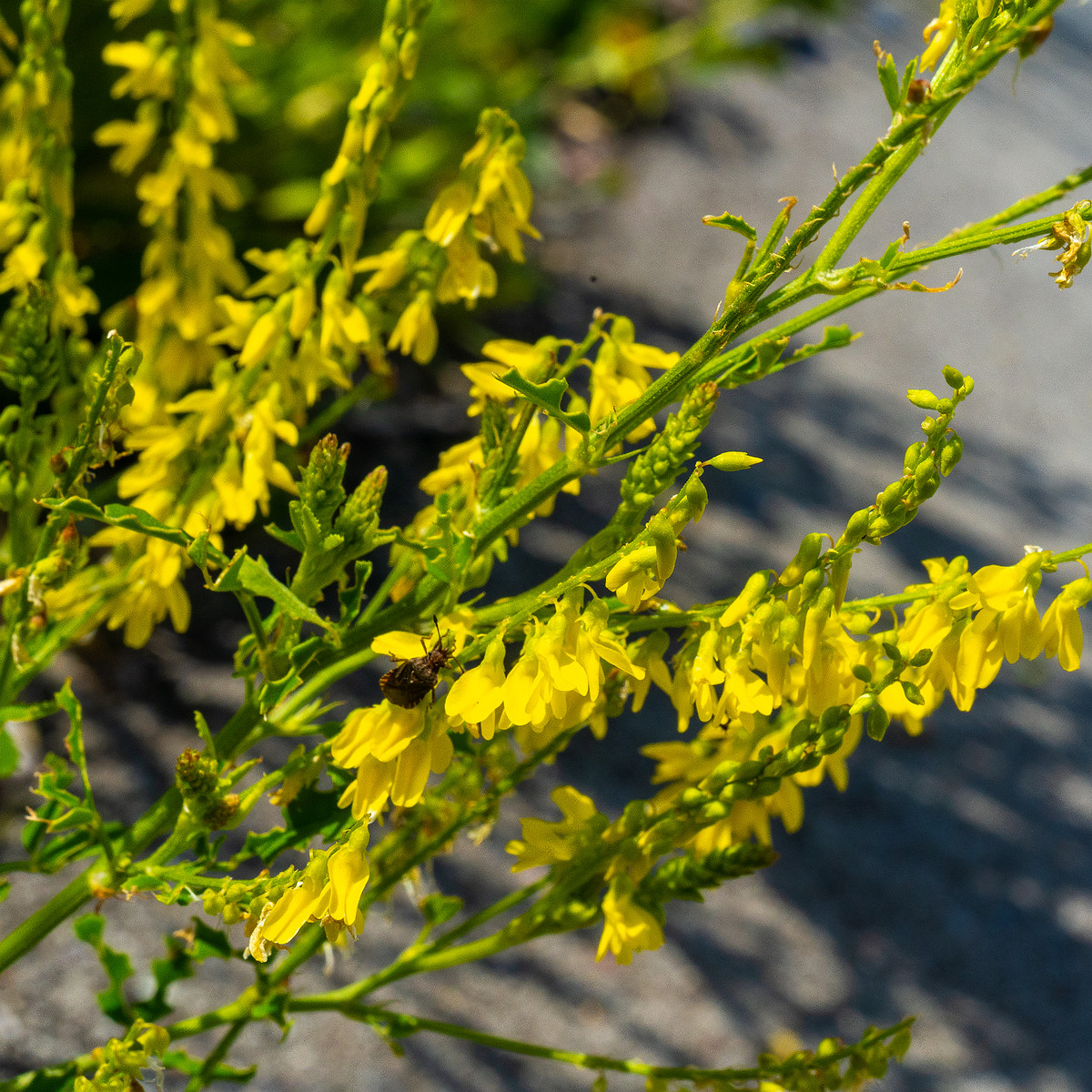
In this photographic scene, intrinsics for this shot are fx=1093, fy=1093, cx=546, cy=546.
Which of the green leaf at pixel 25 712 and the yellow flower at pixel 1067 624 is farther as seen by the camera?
the green leaf at pixel 25 712

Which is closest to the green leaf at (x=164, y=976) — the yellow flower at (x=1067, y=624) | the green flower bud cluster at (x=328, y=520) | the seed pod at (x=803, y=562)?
the green flower bud cluster at (x=328, y=520)

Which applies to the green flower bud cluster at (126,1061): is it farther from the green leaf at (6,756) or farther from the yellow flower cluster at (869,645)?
the yellow flower cluster at (869,645)

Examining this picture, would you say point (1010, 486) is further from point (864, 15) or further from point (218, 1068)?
point (864, 15)

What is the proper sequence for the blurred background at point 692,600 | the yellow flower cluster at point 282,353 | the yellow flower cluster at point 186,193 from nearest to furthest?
1. the yellow flower cluster at point 282,353
2. the yellow flower cluster at point 186,193
3. the blurred background at point 692,600

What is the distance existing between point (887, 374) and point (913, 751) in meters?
1.92

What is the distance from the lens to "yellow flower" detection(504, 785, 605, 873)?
95 cm

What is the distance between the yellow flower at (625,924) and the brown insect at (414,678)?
0.30m

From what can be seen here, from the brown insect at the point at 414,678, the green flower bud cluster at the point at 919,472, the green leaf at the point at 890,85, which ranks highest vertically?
the green leaf at the point at 890,85

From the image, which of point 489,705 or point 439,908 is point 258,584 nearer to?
point 489,705

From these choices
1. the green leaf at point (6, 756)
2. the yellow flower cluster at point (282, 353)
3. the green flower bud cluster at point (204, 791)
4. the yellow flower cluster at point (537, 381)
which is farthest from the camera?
the green leaf at point (6, 756)

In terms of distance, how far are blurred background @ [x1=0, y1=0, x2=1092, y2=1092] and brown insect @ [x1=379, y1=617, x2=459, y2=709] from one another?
77 centimetres

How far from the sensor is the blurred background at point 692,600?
229 centimetres

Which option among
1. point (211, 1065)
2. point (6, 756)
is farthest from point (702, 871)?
point (6, 756)

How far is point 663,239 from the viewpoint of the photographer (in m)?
4.83
